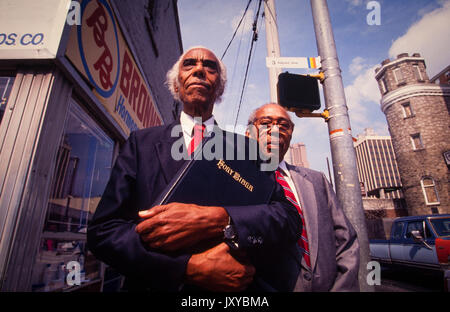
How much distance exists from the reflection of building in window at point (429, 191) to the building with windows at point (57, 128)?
24.4 meters

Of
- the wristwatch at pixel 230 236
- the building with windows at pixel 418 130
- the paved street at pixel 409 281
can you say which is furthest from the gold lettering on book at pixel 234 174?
the building with windows at pixel 418 130

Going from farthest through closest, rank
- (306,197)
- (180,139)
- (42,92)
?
1. (306,197)
2. (42,92)
3. (180,139)

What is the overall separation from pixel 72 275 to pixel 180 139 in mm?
2230

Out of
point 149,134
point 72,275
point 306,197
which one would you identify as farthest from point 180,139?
point 72,275

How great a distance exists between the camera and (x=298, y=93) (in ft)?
9.80

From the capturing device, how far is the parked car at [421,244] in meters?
5.62

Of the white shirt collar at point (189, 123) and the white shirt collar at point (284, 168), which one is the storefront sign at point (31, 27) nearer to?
the white shirt collar at point (189, 123)

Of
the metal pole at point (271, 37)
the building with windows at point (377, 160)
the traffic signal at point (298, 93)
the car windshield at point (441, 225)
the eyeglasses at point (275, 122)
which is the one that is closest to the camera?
the eyeglasses at point (275, 122)

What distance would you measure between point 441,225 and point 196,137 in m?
8.17

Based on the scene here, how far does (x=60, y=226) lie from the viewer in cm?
216

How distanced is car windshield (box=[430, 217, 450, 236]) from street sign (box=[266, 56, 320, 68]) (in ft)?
21.3

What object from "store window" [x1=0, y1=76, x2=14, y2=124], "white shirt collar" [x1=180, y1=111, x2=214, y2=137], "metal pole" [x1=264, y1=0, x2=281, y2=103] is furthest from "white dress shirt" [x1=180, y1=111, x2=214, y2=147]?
"metal pole" [x1=264, y1=0, x2=281, y2=103]

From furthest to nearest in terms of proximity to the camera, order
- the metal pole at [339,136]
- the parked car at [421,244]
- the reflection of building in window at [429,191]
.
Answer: the reflection of building in window at [429,191] → the parked car at [421,244] → the metal pole at [339,136]
